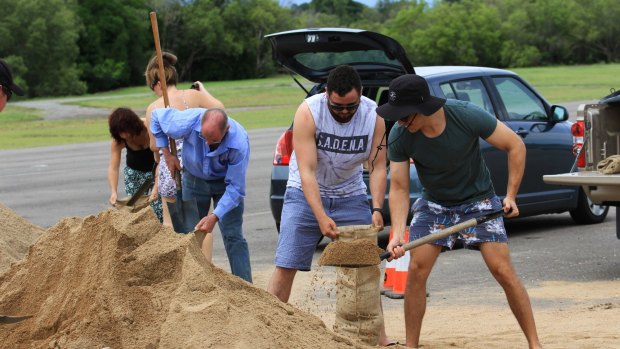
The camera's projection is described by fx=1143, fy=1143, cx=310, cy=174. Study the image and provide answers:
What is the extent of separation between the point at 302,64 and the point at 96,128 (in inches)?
1084

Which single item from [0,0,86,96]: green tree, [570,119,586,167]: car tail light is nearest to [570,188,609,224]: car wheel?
[570,119,586,167]: car tail light

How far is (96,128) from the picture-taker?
119 feet

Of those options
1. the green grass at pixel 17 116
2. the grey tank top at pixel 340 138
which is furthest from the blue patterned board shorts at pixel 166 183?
the green grass at pixel 17 116

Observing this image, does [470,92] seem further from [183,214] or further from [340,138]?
[340,138]

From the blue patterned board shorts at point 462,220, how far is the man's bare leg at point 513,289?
63mm

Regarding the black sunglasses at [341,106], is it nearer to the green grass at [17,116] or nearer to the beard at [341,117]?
the beard at [341,117]

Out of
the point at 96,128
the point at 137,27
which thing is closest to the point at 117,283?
the point at 96,128

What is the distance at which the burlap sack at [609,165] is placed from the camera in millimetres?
9617

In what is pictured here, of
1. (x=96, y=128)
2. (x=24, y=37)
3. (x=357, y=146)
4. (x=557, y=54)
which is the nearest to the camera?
(x=357, y=146)

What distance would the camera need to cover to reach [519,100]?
11898 millimetres

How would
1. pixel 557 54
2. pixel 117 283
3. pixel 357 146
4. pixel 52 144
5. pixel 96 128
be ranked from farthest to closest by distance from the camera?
pixel 557 54 < pixel 96 128 < pixel 52 144 < pixel 357 146 < pixel 117 283

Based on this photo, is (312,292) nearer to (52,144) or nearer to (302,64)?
(302,64)

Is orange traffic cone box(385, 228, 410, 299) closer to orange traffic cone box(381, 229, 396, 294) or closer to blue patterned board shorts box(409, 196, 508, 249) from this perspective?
orange traffic cone box(381, 229, 396, 294)

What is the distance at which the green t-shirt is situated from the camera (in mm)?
6863
